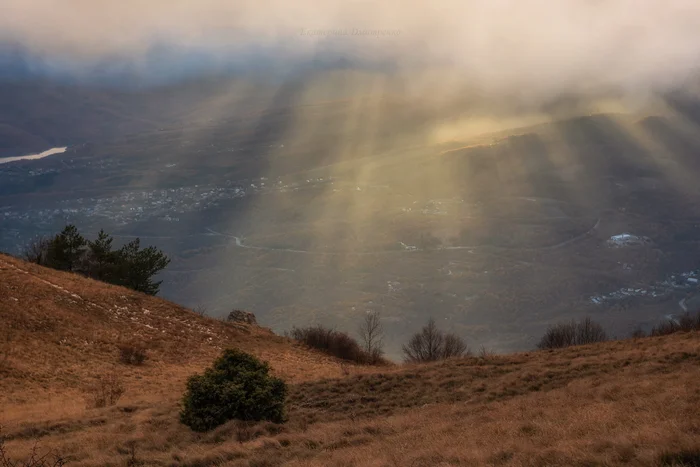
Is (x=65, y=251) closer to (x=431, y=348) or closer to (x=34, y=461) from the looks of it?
(x=431, y=348)

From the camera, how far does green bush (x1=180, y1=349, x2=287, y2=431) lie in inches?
603

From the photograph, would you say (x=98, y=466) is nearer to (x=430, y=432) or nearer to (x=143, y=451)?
(x=143, y=451)

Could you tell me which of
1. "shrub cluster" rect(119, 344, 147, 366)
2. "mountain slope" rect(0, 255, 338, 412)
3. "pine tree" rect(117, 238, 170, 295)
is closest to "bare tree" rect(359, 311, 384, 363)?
"mountain slope" rect(0, 255, 338, 412)

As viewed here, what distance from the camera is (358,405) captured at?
17.8 m

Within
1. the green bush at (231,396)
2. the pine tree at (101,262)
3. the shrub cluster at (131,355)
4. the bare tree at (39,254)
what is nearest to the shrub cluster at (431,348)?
the shrub cluster at (131,355)

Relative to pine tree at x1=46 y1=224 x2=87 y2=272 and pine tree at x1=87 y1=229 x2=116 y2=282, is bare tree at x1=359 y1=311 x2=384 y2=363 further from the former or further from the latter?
pine tree at x1=46 y1=224 x2=87 y2=272

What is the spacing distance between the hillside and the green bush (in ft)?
1.77

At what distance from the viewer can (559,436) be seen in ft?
34.4

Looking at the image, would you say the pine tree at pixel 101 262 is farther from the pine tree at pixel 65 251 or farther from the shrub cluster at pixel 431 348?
the shrub cluster at pixel 431 348

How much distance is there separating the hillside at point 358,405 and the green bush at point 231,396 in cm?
54

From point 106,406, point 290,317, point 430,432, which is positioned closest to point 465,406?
point 430,432

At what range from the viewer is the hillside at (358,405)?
10.3 m

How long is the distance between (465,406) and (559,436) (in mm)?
5915

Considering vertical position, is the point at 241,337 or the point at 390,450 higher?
the point at 241,337
